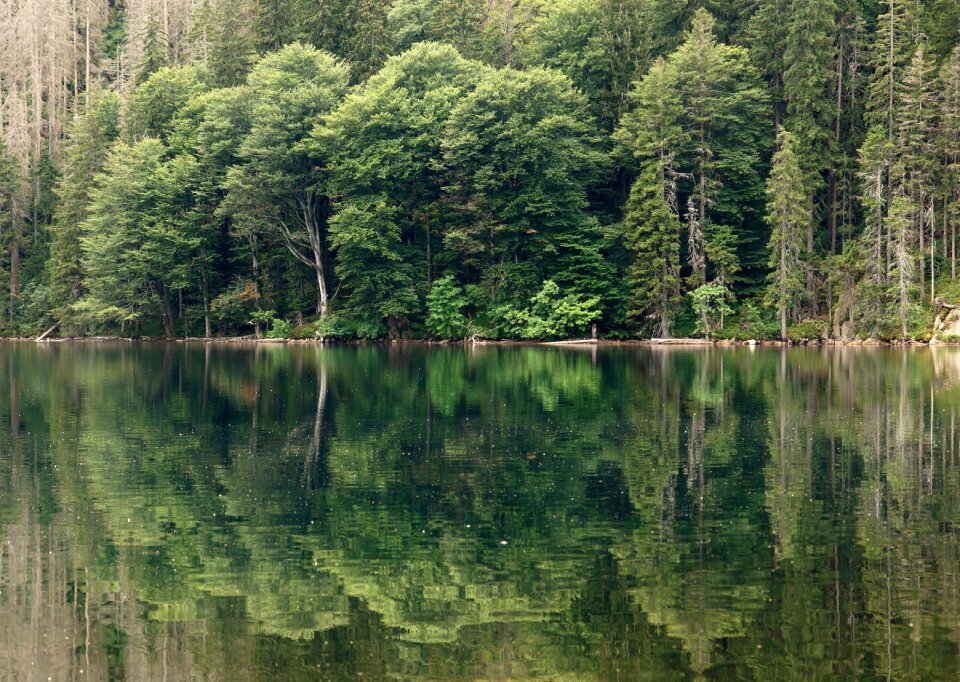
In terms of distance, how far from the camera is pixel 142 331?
95.9 metres

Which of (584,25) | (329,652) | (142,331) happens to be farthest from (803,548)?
(142,331)

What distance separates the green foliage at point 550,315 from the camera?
78000mm

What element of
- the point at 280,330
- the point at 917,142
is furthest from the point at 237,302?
the point at 917,142

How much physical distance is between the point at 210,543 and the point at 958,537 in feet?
35.8

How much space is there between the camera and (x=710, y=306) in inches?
3024

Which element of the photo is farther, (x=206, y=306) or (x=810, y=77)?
(x=206, y=306)

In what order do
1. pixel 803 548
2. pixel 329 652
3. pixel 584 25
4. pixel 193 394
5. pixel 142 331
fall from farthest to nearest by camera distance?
pixel 142 331
pixel 584 25
pixel 193 394
pixel 803 548
pixel 329 652

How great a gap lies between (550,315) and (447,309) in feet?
25.2

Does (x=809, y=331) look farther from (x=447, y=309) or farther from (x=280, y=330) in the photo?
(x=280, y=330)

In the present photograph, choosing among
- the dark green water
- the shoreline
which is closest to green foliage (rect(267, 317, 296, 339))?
the shoreline

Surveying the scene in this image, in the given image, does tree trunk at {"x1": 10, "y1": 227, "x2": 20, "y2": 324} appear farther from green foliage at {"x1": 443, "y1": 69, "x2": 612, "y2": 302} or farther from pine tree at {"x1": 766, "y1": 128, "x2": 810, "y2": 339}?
pine tree at {"x1": 766, "y1": 128, "x2": 810, "y2": 339}

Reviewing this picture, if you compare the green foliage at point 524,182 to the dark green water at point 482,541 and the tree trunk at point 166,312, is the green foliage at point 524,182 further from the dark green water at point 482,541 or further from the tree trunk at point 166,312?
the dark green water at point 482,541

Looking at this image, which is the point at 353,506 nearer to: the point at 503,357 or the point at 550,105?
the point at 503,357

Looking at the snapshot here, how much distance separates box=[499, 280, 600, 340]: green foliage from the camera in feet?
256
